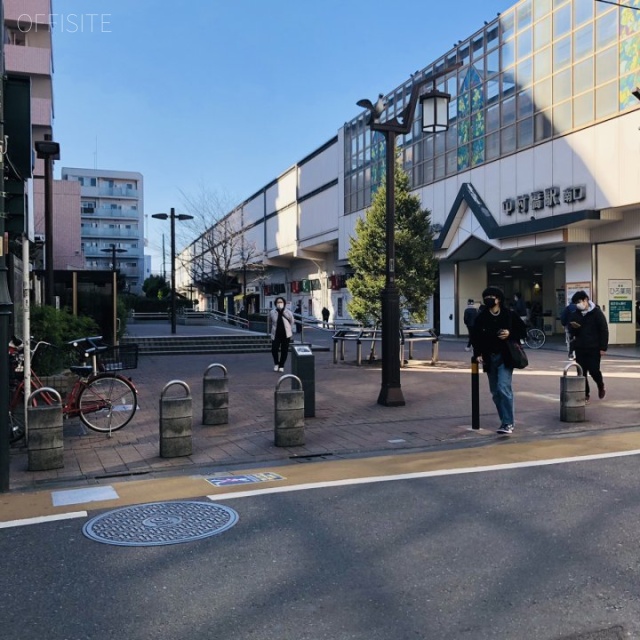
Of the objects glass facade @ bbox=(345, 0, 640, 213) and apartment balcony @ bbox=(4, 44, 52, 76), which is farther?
apartment balcony @ bbox=(4, 44, 52, 76)

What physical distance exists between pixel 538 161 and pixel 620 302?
6.31 m

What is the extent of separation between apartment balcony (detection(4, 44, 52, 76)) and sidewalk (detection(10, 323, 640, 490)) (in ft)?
89.6

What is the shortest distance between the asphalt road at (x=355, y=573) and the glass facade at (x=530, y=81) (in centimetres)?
1876

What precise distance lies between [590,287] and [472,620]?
23.3 m

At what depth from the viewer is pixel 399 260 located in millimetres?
17500

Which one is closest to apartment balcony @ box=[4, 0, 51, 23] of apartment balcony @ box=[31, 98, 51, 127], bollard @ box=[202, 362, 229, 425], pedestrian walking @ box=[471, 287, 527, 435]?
apartment balcony @ box=[31, 98, 51, 127]

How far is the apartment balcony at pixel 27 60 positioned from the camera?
35219 mm

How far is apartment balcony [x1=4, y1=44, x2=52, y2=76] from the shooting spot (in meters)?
35.2

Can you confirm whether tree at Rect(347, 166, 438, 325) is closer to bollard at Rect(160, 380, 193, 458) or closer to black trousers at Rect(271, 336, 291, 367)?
black trousers at Rect(271, 336, 291, 367)

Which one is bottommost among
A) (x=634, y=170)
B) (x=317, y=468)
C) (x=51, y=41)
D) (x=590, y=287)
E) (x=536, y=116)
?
(x=317, y=468)

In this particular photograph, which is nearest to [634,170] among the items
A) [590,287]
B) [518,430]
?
[590,287]

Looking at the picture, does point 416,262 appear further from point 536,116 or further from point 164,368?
point 536,116

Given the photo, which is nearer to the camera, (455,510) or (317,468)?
(455,510)

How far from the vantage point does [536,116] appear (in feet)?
84.2
